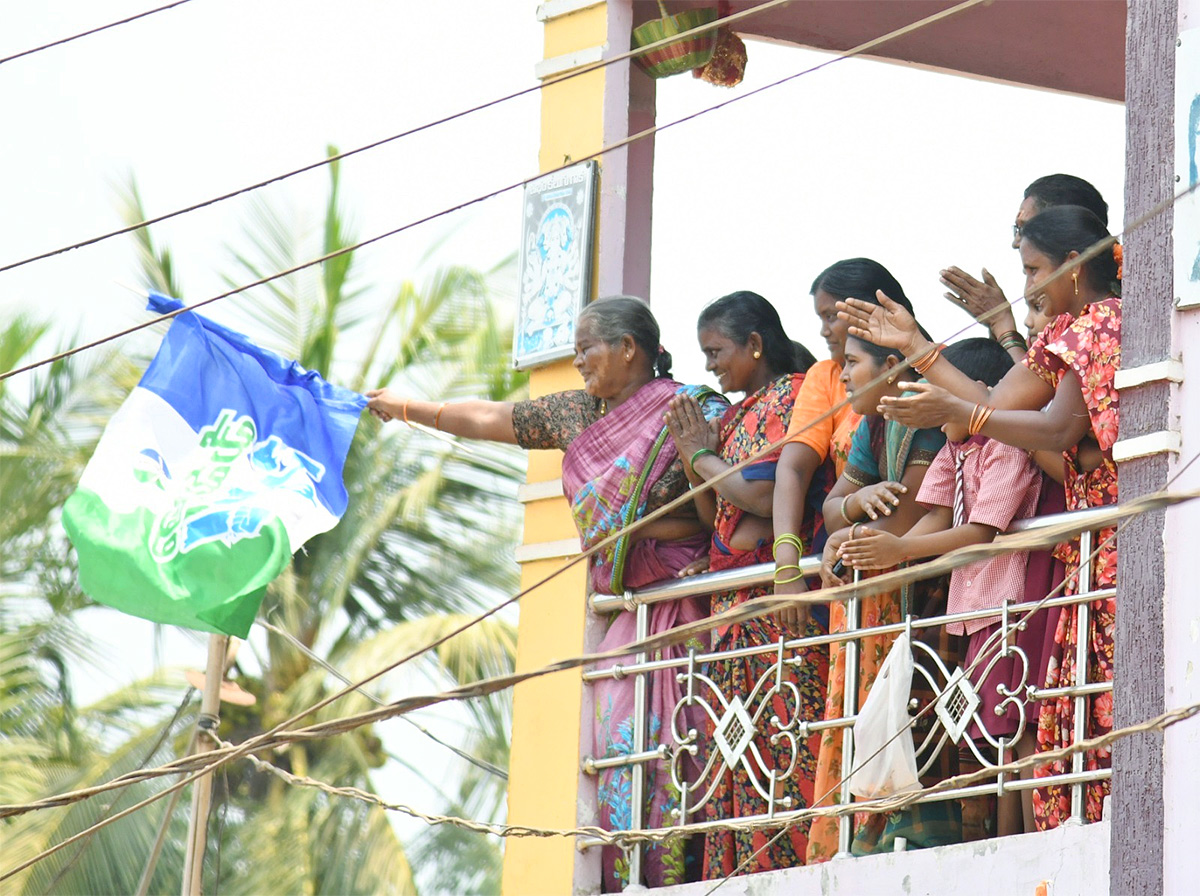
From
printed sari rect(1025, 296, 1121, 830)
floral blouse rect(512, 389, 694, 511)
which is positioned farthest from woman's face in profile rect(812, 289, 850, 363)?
floral blouse rect(512, 389, 694, 511)

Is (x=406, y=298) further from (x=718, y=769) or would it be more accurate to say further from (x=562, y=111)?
(x=718, y=769)

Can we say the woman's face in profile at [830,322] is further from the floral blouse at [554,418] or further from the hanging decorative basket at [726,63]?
the hanging decorative basket at [726,63]

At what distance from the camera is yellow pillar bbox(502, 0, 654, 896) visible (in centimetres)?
648

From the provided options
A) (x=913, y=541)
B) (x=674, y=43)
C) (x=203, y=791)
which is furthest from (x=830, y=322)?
(x=203, y=791)

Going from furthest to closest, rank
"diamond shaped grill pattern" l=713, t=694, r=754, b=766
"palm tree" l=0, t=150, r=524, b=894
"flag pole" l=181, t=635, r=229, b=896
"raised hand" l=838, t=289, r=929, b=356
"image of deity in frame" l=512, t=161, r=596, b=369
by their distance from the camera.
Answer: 1. "palm tree" l=0, t=150, r=524, b=894
2. "flag pole" l=181, t=635, r=229, b=896
3. "image of deity in frame" l=512, t=161, r=596, b=369
4. "diamond shaped grill pattern" l=713, t=694, r=754, b=766
5. "raised hand" l=838, t=289, r=929, b=356

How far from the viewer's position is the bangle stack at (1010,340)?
5523 millimetres

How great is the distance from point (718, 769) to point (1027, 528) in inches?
51.2

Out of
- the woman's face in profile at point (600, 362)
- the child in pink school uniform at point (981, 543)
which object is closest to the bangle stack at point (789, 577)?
the child in pink school uniform at point (981, 543)

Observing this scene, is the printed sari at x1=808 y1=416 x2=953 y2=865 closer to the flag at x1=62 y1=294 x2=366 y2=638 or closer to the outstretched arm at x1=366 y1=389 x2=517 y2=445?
the outstretched arm at x1=366 y1=389 x2=517 y2=445

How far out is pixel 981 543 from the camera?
4984mm

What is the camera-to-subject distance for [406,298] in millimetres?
17328

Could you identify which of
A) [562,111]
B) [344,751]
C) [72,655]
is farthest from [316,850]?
[562,111]

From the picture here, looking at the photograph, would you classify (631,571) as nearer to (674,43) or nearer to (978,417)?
(978,417)

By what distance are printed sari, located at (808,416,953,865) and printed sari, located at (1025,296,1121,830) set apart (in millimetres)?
476
